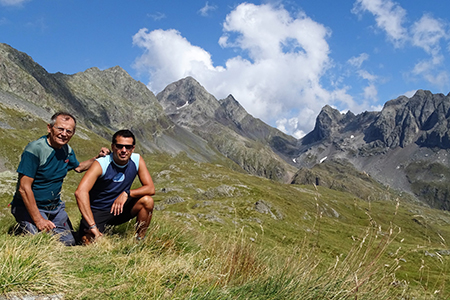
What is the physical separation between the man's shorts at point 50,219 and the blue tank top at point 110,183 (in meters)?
1.01

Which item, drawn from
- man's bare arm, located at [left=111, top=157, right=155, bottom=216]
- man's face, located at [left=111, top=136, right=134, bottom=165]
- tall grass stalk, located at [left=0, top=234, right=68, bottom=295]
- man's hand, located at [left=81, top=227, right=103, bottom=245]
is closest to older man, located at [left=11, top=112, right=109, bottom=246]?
man's hand, located at [left=81, top=227, right=103, bottom=245]

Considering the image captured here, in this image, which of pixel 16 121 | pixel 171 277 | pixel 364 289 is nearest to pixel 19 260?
pixel 171 277

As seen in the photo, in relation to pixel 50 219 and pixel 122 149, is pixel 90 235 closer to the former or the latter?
pixel 50 219

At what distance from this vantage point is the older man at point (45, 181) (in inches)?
277

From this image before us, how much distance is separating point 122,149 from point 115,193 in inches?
54.0

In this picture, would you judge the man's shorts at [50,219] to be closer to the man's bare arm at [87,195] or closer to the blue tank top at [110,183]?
the man's bare arm at [87,195]

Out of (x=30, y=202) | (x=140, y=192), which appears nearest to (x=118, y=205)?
(x=140, y=192)

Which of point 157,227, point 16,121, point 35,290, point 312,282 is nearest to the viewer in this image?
point 35,290

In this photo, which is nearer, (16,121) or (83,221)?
(83,221)

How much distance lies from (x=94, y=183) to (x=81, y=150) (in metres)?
164

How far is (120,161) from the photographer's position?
7.63 metres

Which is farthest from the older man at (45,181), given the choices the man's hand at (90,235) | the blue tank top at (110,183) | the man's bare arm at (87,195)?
the man's bare arm at (87,195)

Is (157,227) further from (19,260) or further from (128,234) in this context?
(19,260)

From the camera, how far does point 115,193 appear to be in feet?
26.0
